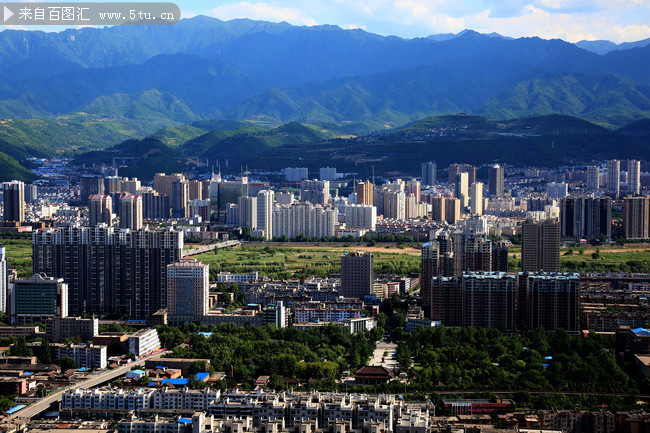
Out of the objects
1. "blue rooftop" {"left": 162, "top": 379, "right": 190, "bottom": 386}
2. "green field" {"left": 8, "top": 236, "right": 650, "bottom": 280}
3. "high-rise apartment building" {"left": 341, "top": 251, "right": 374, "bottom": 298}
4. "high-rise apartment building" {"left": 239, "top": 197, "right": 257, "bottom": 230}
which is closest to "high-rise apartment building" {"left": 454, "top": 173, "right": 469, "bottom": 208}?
"high-rise apartment building" {"left": 239, "top": 197, "right": 257, "bottom": 230}

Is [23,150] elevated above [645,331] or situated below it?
above

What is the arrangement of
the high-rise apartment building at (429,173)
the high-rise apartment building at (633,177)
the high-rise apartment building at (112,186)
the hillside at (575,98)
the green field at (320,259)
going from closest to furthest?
the green field at (320,259) → the high-rise apartment building at (112,186) → the high-rise apartment building at (633,177) → the high-rise apartment building at (429,173) → the hillside at (575,98)

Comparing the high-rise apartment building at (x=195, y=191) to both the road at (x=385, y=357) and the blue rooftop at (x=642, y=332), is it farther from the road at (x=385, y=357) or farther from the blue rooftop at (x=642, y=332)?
the blue rooftop at (x=642, y=332)

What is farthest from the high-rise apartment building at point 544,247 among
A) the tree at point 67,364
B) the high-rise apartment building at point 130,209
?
the high-rise apartment building at point 130,209

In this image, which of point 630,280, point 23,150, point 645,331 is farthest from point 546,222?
point 23,150

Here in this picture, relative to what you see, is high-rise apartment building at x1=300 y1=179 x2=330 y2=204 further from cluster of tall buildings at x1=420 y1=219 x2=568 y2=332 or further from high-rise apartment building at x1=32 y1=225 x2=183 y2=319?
cluster of tall buildings at x1=420 y1=219 x2=568 y2=332

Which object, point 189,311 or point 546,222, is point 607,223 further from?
point 189,311
